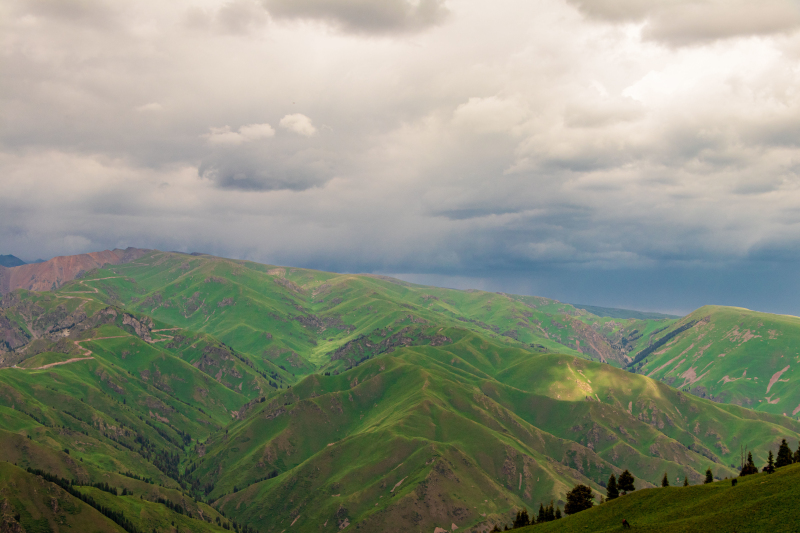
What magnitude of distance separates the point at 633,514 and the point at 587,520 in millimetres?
14458

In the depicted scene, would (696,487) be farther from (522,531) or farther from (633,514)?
(522,531)

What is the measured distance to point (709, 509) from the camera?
12575 cm

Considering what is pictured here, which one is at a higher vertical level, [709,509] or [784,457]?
[709,509]

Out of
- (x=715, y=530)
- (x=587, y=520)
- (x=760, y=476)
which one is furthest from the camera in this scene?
(x=587, y=520)

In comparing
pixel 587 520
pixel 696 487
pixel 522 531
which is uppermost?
pixel 696 487

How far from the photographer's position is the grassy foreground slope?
110 metres

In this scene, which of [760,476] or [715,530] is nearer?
[715,530]

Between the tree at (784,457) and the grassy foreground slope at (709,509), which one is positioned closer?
the grassy foreground slope at (709,509)

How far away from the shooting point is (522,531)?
17600 cm

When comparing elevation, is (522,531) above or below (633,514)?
below

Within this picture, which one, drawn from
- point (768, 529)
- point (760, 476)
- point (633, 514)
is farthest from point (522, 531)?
point (768, 529)

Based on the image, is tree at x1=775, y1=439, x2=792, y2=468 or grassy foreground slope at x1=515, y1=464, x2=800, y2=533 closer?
grassy foreground slope at x1=515, y1=464, x2=800, y2=533

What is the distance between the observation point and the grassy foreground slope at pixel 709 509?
110312 millimetres

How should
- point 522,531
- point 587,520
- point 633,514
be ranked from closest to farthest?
point 633,514 < point 587,520 < point 522,531
